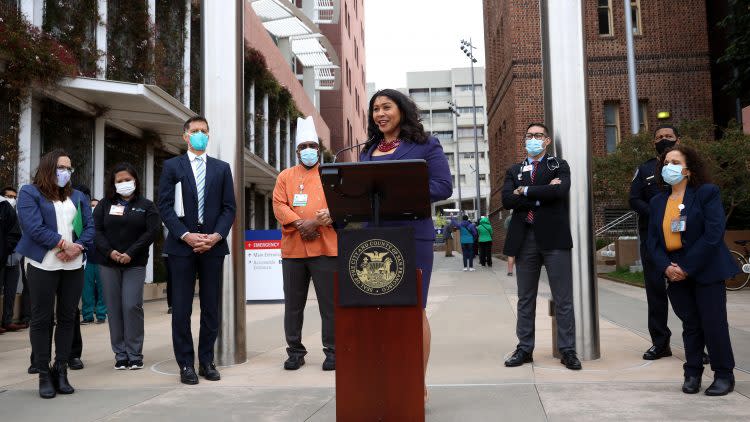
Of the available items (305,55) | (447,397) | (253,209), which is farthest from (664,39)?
(447,397)

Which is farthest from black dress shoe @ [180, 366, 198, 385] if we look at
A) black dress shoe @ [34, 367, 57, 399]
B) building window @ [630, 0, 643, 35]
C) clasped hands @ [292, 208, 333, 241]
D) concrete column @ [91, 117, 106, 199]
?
building window @ [630, 0, 643, 35]

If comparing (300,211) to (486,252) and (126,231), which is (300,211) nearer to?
(126,231)

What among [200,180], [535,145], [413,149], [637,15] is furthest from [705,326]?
[637,15]

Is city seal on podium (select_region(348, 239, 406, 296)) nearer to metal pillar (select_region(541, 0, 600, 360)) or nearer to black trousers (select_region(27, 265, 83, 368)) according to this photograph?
black trousers (select_region(27, 265, 83, 368))

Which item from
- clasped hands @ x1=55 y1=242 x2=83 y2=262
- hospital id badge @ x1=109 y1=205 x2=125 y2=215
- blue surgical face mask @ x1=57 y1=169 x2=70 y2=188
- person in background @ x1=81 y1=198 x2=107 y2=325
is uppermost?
blue surgical face mask @ x1=57 y1=169 x2=70 y2=188

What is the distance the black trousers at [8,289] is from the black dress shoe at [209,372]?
482cm

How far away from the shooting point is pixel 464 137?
3863 inches

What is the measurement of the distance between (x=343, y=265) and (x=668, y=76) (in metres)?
26.2

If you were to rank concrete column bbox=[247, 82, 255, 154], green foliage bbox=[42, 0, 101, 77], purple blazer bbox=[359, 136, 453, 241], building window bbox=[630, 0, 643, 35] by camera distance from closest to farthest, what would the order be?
purple blazer bbox=[359, 136, 453, 241] < green foliage bbox=[42, 0, 101, 77] < concrete column bbox=[247, 82, 255, 154] < building window bbox=[630, 0, 643, 35]

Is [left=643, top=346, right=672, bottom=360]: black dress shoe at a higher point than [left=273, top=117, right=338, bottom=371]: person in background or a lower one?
lower

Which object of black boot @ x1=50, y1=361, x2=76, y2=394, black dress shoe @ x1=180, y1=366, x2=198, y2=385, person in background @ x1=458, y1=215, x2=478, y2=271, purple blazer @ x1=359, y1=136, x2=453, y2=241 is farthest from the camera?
person in background @ x1=458, y1=215, x2=478, y2=271

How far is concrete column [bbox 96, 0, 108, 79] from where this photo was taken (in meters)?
12.0

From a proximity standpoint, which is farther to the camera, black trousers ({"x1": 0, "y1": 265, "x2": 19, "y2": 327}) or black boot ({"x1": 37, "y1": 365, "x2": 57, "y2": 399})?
black trousers ({"x1": 0, "y1": 265, "x2": 19, "y2": 327})

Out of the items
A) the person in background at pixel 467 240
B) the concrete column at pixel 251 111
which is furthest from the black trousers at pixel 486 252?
the concrete column at pixel 251 111
